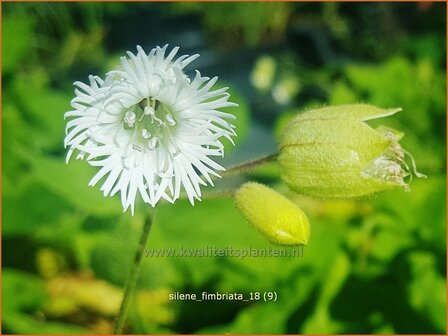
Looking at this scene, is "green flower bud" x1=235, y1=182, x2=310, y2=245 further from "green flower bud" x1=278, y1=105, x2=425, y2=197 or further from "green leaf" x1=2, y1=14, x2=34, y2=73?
"green leaf" x1=2, y1=14, x2=34, y2=73

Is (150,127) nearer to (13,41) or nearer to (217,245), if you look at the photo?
(217,245)

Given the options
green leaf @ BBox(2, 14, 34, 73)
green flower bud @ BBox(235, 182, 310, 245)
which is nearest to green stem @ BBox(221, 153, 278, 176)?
green flower bud @ BBox(235, 182, 310, 245)

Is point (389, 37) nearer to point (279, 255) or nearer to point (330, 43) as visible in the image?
point (330, 43)

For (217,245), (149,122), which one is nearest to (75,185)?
(217,245)

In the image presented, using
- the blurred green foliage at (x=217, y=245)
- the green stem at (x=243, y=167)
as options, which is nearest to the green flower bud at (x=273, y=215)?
the green stem at (x=243, y=167)

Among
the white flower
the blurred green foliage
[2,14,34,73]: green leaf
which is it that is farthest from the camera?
[2,14,34,73]: green leaf

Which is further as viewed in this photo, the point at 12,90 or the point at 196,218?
Answer: the point at 12,90

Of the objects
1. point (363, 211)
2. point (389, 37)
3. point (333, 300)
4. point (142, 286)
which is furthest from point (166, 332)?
point (389, 37)
